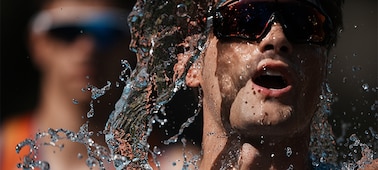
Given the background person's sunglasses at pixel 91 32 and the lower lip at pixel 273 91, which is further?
the background person's sunglasses at pixel 91 32

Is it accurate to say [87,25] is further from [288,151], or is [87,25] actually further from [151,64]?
[288,151]

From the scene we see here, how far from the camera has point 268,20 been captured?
7.66ft

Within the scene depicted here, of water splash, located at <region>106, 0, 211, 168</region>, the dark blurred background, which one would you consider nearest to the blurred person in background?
the dark blurred background

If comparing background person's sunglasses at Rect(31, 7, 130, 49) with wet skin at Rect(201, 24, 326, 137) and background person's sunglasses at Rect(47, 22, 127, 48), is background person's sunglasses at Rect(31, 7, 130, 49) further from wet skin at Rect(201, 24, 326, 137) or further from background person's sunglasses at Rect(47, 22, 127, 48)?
wet skin at Rect(201, 24, 326, 137)

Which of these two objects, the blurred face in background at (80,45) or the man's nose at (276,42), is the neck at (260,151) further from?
the blurred face in background at (80,45)

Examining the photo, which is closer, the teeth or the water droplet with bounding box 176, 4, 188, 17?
the teeth

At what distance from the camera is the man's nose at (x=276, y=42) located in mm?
2301

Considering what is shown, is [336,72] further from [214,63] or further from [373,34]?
[214,63]

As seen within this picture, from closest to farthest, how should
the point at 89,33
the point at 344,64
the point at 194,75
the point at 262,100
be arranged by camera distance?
the point at 262,100 → the point at 194,75 → the point at 89,33 → the point at 344,64

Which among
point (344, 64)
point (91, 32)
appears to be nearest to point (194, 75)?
point (91, 32)

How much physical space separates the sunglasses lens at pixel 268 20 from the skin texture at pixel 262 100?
2 centimetres

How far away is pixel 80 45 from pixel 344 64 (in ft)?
3.67

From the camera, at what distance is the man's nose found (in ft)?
7.55

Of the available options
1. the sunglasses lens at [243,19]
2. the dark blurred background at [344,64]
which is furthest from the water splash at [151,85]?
the dark blurred background at [344,64]
